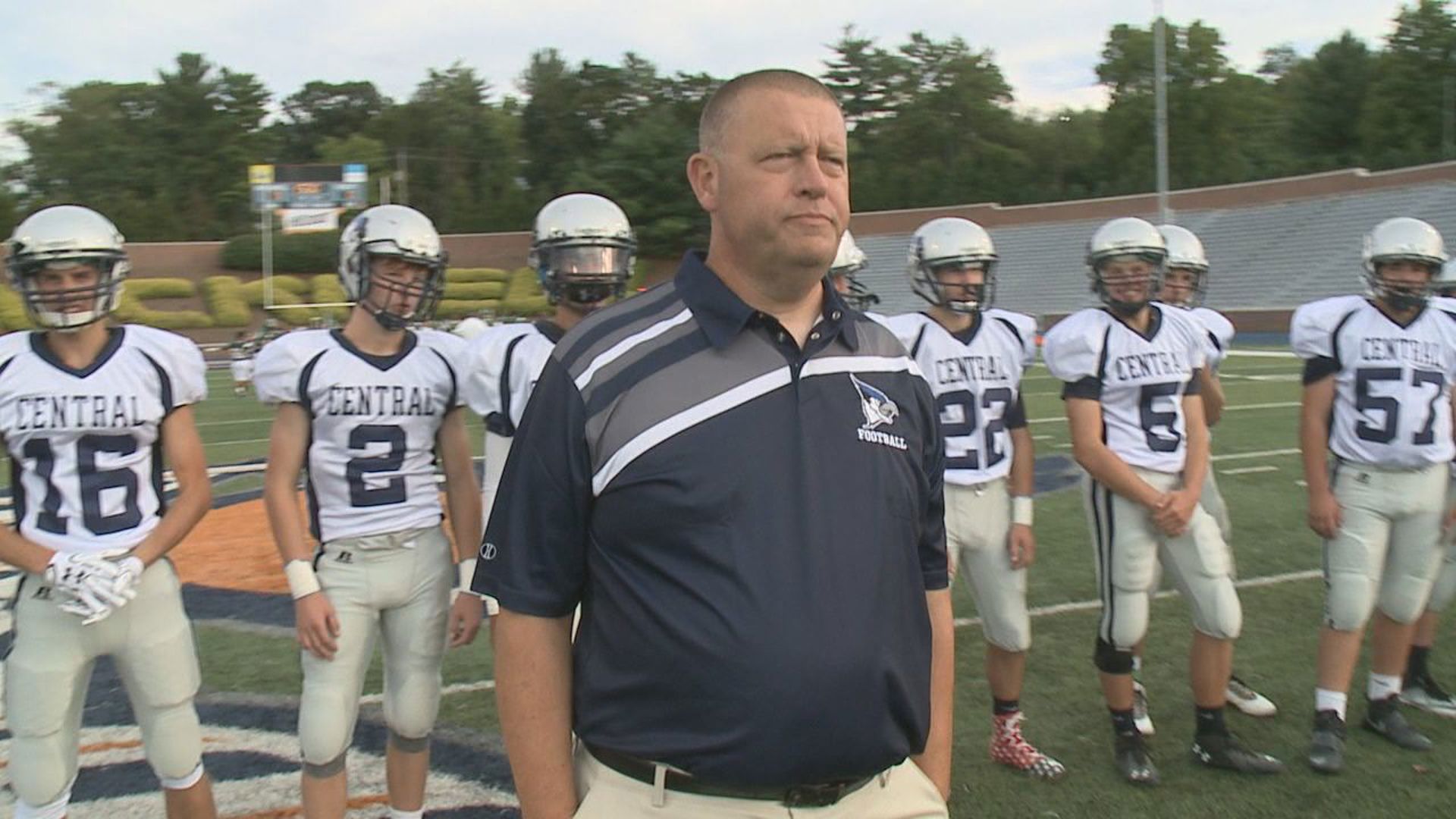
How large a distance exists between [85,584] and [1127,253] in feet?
11.3

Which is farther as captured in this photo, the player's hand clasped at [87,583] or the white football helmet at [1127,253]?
the white football helmet at [1127,253]

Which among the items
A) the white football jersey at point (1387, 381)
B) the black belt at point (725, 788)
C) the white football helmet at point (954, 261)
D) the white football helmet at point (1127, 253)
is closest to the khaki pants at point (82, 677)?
the black belt at point (725, 788)

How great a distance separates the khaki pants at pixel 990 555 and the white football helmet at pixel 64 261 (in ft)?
9.01

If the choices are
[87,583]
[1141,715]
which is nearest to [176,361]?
[87,583]

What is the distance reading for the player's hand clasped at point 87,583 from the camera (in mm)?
2982

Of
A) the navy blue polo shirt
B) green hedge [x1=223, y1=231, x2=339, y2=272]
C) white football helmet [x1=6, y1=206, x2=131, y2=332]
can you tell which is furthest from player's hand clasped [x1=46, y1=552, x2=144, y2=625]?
green hedge [x1=223, y1=231, x2=339, y2=272]

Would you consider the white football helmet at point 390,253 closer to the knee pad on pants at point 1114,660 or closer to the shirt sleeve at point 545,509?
the shirt sleeve at point 545,509

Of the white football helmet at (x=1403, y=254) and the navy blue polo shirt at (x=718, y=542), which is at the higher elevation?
the white football helmet at (x=1403, y=254)

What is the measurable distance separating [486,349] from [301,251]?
3838cm

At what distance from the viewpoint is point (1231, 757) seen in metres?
3.99

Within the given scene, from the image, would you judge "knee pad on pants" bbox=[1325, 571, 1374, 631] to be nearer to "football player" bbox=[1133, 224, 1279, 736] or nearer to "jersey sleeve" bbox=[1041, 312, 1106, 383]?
"football player" bbox=[1133, 224, 1279, 736]

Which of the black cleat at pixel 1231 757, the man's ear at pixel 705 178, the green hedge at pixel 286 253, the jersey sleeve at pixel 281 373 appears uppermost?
the green hedge at pixel 286 253

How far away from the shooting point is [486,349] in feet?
11.5

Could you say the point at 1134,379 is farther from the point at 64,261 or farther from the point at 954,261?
the point at 64,261
